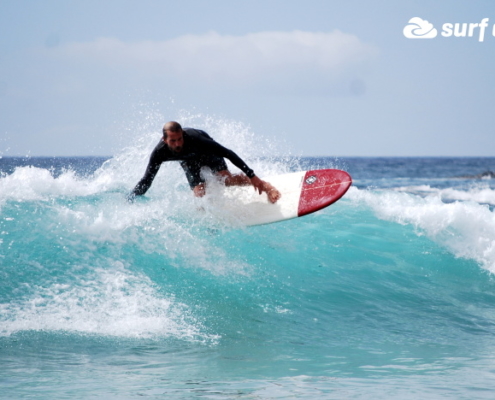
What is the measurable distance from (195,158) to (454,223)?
433 cm

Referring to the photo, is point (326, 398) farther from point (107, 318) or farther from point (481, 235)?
point (481, 235)

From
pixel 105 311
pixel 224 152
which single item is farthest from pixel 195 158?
pixel 105 311

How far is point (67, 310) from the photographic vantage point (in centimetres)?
525

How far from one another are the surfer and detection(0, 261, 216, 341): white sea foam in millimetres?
1021

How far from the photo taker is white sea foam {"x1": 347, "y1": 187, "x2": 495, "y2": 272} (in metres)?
7.94

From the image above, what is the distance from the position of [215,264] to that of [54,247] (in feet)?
6.14

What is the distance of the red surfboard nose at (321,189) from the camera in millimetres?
6484

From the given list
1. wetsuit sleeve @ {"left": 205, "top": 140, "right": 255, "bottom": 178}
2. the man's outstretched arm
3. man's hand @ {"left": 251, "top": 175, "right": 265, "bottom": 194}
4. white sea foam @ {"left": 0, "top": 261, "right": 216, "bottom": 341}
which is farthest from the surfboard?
white sea foam @ {"left": 0, "top": 261, "right": 216, "bottom": 341}

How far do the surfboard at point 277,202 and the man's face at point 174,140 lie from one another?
0.92m

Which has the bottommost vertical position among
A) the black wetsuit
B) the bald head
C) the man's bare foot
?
the man's bare foot

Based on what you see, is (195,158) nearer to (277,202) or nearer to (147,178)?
(147,178)

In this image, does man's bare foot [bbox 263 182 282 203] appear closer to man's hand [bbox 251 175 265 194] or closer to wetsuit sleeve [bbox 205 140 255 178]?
man's hand [bbox 251 175 265 194]

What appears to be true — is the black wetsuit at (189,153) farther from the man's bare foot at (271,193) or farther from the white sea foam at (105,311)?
the white sea foam at (105,311)

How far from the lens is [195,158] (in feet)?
20.4
